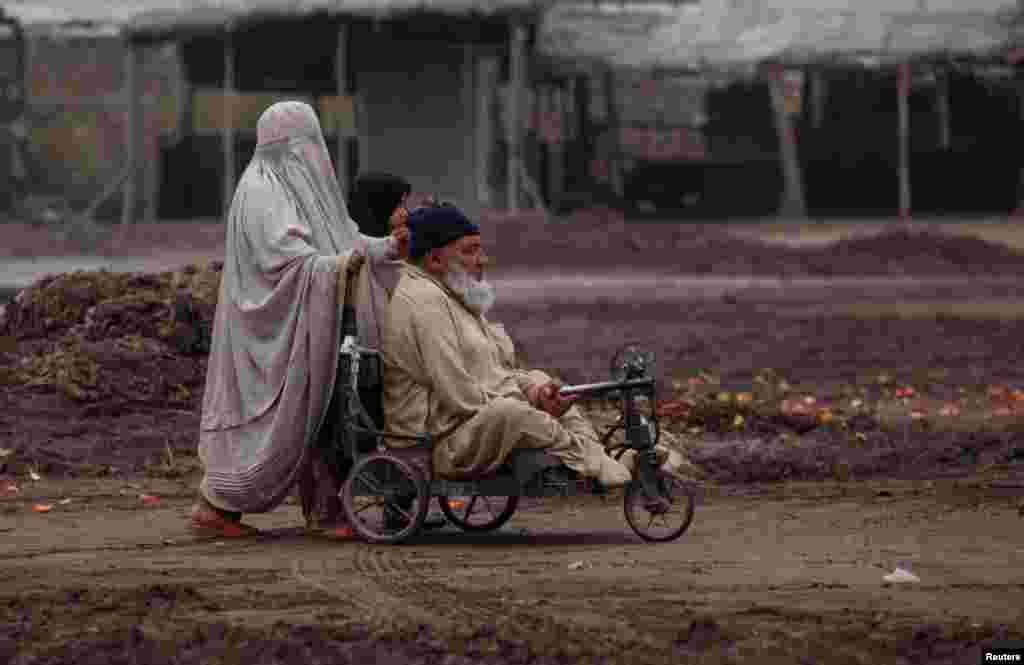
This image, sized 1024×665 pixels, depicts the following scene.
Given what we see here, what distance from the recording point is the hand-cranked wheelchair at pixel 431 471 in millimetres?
7688

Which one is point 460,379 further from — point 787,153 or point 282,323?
point 787,153

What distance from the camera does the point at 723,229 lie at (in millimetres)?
30625

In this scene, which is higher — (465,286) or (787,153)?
(787,153)

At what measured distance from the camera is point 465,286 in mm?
8023

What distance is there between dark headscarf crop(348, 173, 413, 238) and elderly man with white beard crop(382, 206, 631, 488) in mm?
637

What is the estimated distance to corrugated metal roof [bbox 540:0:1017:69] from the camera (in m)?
30.7

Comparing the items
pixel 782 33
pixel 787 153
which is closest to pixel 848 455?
pixel 787 153

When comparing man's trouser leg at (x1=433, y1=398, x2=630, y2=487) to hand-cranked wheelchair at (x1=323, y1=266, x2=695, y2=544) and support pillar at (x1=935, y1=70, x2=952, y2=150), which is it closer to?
hand-cranked wheelchair at (x1=323, y1=266, x2=695, y2=544)

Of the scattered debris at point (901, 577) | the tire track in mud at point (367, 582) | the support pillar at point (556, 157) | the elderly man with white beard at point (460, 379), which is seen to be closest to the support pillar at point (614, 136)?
the support pillar at point (556, 157)

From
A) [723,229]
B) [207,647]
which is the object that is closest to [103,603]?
[207,647]

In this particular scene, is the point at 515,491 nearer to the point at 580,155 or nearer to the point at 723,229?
the point at 723,229

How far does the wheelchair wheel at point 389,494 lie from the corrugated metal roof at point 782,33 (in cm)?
2268

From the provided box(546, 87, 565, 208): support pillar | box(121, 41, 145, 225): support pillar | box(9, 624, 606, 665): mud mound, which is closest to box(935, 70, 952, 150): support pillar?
box(546, 87, 565, 208): support pillar

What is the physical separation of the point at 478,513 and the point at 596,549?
1.22 metres
